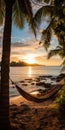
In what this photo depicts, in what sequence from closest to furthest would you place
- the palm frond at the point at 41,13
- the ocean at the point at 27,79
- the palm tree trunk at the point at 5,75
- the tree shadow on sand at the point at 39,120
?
1. the palm tree trunk at the point at 5,75
2. the tree shadow on sand at the point at 39,120
3. the palm frond at the point at 41,13
4. the ocean at the point at 27,79

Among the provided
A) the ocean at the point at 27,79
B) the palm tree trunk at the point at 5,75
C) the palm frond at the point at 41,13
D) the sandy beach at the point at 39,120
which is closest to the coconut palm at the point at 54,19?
the palm frond at the point at 41,13

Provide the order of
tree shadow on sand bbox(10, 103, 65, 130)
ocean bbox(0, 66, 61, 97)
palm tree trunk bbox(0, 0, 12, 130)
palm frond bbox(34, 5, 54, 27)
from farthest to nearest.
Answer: ocean bbox(0, 66, 61, 97) < palm frond bbox(34, 5, 54, 27) < tree shadow on sand bbox(10, 103, 65, 130) < palm tree trunk bbox(0, 0, 12, 130)

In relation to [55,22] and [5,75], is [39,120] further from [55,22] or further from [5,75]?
[55,22]

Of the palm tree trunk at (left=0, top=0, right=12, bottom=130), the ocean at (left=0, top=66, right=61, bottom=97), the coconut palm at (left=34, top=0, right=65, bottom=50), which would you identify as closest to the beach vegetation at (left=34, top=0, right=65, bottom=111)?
the coconut palm at (left=34, top=0, right=65, bottom=50)

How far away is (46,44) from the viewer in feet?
32.6

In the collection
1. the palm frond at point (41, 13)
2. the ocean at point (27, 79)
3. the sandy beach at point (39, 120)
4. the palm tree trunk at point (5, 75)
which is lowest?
the ocean at point (27, 79)

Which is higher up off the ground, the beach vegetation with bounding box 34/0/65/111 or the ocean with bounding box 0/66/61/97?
the beach vegetation with bounding box 34/0/65/111

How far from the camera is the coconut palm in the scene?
6.56 meters

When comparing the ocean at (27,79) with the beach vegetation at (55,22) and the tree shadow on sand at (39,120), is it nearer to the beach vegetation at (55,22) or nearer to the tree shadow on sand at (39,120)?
the beach vegetation at (55,22)

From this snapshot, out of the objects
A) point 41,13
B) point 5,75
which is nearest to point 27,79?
point 41,13

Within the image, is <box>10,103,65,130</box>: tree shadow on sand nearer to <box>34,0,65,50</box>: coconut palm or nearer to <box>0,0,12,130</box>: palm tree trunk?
<box>0,0,12,130</box>: palm tree trunk

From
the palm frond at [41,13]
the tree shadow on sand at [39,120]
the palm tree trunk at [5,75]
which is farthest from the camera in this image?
the palm frond at [41,13]

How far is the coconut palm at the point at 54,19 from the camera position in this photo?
21.5ft

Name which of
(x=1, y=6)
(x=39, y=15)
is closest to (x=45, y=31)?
(x=39, y=15)
